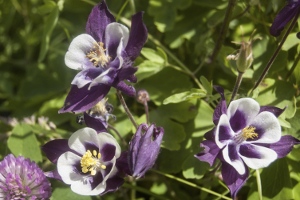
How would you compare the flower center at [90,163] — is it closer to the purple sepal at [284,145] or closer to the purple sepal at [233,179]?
the purple sepal at [233,179]

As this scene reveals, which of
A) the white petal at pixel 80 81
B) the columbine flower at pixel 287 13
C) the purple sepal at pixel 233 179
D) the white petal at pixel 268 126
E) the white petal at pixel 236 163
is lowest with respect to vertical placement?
the purple sepal at pixel 233 179

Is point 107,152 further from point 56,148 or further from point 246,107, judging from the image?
point 246,107

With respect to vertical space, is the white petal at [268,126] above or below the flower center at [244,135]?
above

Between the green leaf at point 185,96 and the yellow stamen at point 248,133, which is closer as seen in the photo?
the yellow stamen at point 248,133

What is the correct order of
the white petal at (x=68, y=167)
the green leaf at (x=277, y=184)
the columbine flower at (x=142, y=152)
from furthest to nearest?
1. the green leaf at (x=277, y=184)
2. the white petal at (x=68, y=167)
3. the columbine flower at (x=142, y=152)

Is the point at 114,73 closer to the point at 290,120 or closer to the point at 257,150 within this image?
the point at 257,150

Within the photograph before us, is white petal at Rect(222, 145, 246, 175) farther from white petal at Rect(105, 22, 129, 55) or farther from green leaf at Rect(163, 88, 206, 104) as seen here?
white petal at Rect(105, 22, 129, 55)

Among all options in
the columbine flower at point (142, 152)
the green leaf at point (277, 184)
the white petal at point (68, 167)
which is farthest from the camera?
the green leaf at point (277, 184)

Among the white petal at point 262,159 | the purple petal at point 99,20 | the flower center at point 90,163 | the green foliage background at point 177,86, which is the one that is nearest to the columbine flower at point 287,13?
the green foliage background at point 177,86
